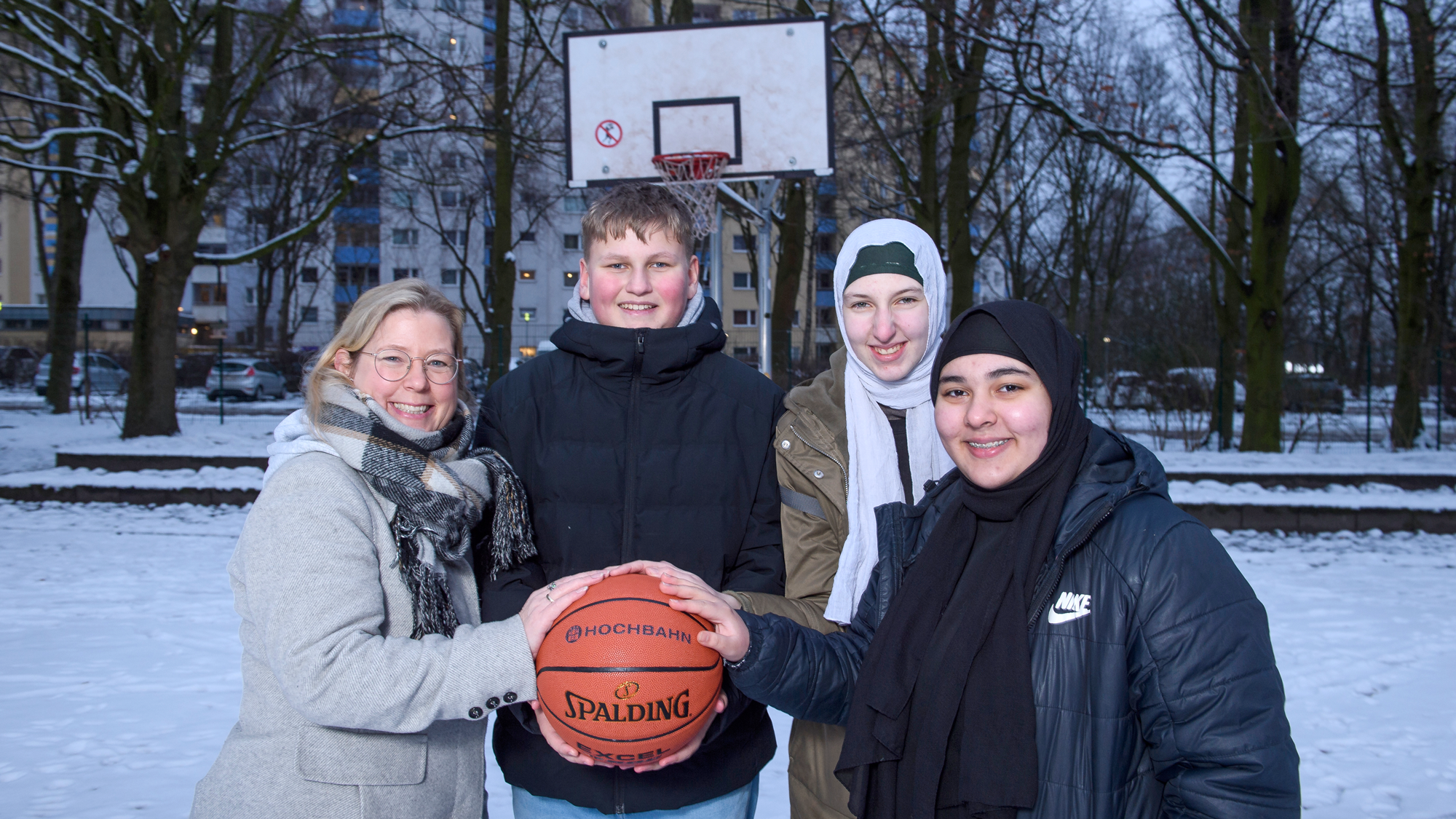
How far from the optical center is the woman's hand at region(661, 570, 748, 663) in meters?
1.82

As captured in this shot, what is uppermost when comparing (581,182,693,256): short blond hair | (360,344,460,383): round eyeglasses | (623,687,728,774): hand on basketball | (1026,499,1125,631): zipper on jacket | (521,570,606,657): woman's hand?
(581,182,693,256): short blond hair

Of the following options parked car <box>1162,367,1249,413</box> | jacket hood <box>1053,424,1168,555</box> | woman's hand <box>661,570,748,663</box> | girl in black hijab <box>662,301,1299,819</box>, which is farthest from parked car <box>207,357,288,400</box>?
jacket hood <box>1053,424,1168,555</box>

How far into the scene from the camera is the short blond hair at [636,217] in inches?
84.4

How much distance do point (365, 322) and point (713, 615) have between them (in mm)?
962

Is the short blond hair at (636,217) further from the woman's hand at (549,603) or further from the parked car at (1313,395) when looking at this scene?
the parked car at (1313,395)

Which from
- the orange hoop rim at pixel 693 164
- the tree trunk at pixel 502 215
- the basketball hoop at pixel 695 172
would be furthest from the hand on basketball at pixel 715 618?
the tree trunk at pixel 502 215

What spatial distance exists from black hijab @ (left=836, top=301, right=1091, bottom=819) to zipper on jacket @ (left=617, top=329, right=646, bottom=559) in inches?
25.2

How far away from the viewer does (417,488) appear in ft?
5.96

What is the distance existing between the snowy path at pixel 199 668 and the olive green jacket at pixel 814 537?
3.93 ft

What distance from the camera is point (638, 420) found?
Result: 217 cm

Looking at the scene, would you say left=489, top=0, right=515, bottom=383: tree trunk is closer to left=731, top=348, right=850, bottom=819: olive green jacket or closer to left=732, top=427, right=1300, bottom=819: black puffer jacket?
left=731, top=348, right=850, bottom=819: olive green jacket

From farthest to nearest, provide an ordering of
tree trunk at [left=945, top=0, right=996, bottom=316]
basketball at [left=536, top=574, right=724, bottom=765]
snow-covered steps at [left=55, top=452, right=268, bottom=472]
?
tree trunk at [left=945, top=0, right=996, bottom=316], snow-covered steps at [left=55, top=452, right=268, bottom=472], basketball at [left=536, top=574, right=724, bottom=765]

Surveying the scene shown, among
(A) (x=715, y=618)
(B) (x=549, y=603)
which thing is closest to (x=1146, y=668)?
(A) (x=715, y=618)

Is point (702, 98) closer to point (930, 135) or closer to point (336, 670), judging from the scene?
point (930, 135)
